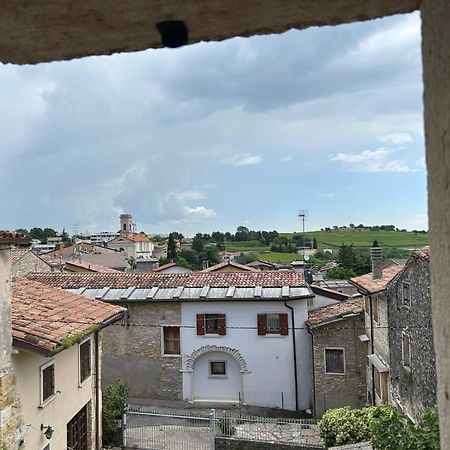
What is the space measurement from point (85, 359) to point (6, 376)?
12.8 feet

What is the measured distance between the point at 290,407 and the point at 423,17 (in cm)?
2113

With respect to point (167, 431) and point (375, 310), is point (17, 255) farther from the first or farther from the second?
point (375, 310)

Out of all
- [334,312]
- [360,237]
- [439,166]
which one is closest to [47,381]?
[439,166]

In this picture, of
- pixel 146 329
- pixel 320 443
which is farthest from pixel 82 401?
pixel 146 329

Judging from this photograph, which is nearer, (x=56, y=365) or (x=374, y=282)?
(x=56, y=365)

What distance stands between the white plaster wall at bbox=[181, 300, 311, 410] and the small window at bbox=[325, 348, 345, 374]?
4.16 ft

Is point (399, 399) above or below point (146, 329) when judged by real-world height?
below

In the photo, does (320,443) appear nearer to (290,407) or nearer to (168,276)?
(290,407)

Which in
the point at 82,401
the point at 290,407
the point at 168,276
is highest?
the point at 168,276

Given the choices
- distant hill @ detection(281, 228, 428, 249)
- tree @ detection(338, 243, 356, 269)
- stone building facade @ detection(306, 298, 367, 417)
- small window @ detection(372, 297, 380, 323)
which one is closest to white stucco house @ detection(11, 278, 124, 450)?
small window @ detection(372, 297, 380, 323)

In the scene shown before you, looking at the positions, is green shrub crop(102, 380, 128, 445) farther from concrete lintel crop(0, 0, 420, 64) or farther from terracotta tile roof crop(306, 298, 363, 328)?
concrete lintel crop(0, 0, 420, 64)

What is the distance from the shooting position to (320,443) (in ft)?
48.5

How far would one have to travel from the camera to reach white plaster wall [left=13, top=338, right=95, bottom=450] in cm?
829

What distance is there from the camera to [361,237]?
8156 centimetres
